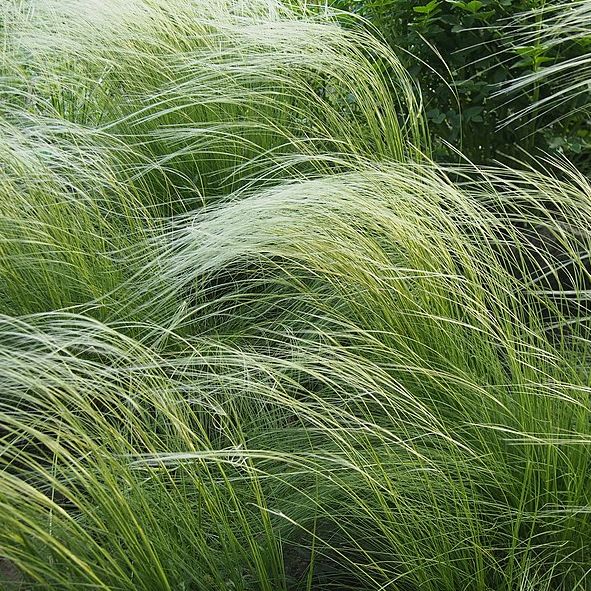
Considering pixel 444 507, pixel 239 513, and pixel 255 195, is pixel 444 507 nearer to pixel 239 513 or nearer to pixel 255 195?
pixel 239 513

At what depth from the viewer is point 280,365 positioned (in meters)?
1.56

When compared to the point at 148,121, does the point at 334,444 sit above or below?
below

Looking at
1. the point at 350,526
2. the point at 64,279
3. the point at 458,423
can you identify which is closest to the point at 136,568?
the point at 350,526

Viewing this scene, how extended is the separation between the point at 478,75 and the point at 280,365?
5.03 ft

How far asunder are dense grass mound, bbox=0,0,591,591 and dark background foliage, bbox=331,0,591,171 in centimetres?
28

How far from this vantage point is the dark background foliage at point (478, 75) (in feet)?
8.96

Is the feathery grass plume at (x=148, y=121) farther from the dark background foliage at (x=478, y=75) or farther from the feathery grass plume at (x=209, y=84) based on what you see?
the dark background foliage at (x=478, y=75)

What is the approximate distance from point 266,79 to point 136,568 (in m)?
1.51

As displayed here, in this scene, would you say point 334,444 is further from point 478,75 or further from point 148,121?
point 478,75

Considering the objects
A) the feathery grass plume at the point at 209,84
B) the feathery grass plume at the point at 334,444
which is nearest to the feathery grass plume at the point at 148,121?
the feathery grass plume at the point at 209,84

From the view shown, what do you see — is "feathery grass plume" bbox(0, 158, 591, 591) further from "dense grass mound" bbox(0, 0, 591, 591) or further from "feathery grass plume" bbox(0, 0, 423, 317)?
"feathery grass plume" bbox(0, 0, 423, 317)

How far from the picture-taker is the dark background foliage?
273 cm

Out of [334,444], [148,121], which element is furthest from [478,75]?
[334,444]

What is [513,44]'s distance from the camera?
276cm
